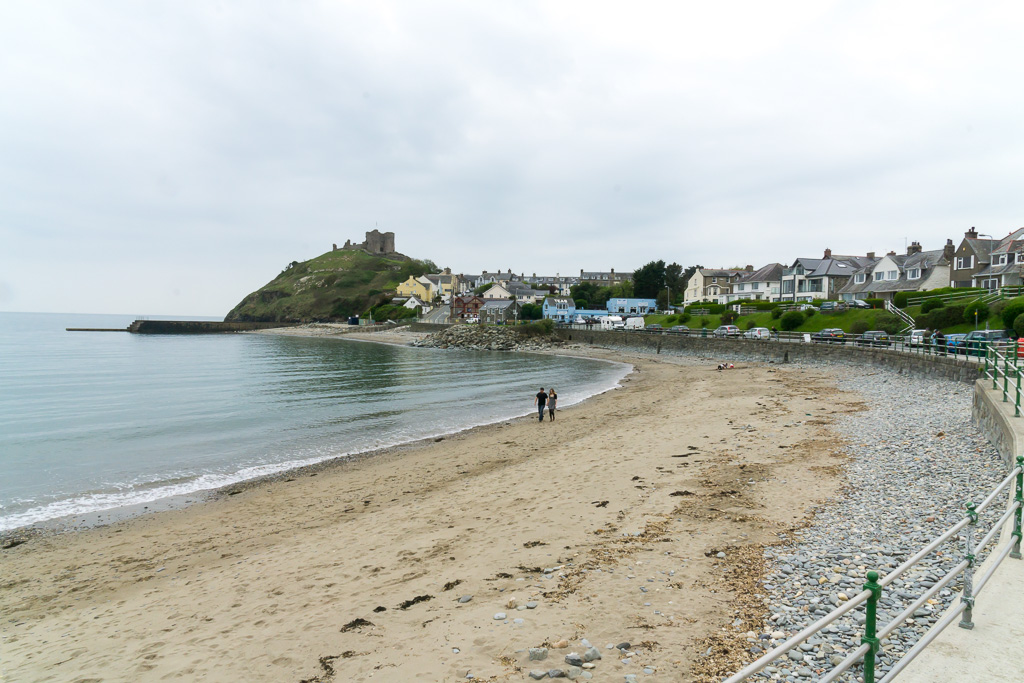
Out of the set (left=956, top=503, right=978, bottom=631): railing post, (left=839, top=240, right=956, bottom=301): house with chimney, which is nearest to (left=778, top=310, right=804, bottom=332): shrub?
(left=839, top=240, right=956, bottom=301): house with chimney

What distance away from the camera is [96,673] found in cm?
753

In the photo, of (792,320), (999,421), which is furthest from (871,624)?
(792,320)

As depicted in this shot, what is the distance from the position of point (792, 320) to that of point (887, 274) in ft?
70.0

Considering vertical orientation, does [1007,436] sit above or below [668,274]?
below

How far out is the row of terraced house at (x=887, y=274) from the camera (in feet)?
187

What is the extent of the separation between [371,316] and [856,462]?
15734 centimetres

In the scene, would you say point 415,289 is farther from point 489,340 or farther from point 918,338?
point 918,338

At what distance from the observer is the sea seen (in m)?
17.6

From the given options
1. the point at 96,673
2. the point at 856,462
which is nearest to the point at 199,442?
the point at 96,673

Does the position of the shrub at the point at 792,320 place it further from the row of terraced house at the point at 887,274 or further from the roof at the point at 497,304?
the roof at the point at 497,304

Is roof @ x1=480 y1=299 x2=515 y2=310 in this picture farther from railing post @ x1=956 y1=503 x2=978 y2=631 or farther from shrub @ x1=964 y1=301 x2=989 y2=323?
railing post @ x1=956 y1=503 x2=978 y2=631

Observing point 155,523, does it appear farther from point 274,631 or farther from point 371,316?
point 371,316

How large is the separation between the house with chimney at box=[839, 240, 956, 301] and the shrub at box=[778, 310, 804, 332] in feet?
45.2

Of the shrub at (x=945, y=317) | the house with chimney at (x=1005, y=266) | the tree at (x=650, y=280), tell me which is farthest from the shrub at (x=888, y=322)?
the tree at (x=650, y=280)
